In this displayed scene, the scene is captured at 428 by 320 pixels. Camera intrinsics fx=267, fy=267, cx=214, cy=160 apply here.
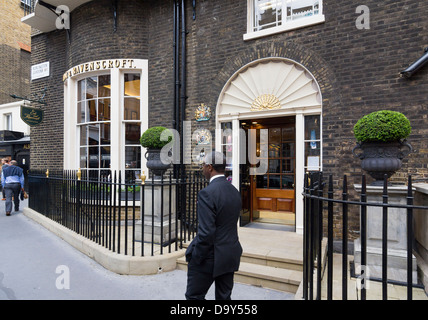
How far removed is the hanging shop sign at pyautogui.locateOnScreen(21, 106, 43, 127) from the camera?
7715mm

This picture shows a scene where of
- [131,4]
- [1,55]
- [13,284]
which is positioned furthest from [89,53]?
[1,55]

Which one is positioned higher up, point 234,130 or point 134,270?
point 234,130

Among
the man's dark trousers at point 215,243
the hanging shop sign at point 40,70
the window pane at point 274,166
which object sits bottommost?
the man's dark trousers at point 215,243

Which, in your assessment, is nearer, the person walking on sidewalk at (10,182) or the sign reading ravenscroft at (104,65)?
the sign reading ravenscroft at (104,65)

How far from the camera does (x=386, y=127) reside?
338cm

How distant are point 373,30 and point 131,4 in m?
5.65

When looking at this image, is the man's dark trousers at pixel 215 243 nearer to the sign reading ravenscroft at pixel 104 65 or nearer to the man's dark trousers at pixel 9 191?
the sign reading ravenscroft at pixel 104 65

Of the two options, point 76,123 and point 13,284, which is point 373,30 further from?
point 76,123

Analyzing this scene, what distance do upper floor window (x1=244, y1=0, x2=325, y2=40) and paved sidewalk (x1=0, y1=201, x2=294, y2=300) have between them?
187 inches

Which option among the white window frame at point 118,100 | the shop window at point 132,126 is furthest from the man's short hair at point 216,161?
the shop window at point 132,126

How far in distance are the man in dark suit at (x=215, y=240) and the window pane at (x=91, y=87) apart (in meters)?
6.07

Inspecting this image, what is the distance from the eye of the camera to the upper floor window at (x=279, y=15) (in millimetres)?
5180

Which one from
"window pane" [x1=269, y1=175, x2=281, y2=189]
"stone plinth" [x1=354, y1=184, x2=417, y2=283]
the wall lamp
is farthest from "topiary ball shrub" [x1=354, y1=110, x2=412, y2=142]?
"window pane" [x1=269, y1=175, x2=281, y2=189]

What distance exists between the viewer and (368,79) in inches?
182
